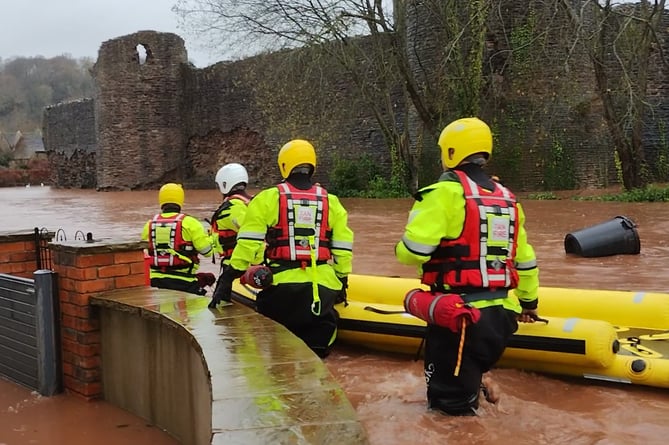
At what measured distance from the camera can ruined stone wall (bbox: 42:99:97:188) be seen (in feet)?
137

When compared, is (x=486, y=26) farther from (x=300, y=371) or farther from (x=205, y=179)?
(x=300, y=371)

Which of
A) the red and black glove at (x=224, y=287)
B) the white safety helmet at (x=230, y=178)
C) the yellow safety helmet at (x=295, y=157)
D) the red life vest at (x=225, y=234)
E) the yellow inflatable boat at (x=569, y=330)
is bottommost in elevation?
the yellow inflatable boat at (x=569, y=330)

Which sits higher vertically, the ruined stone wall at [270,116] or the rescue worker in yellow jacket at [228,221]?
the ruined stone wall at [270,116]

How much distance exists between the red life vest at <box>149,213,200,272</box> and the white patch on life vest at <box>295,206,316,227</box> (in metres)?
1.74

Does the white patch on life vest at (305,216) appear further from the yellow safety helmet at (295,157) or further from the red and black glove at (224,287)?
the red and black glove at (224,287)

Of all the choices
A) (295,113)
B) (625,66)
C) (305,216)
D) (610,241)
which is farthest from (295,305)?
(295,113)

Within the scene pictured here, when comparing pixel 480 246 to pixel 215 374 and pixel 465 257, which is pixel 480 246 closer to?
pixel 465 257

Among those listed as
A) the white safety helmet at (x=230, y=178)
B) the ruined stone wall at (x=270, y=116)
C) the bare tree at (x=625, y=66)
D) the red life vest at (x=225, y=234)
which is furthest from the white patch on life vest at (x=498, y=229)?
the ruined stone wall at (x=270, y=116)

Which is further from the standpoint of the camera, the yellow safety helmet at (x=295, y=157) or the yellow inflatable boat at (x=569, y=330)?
the yellow safety helmet at (x=295, y=157)

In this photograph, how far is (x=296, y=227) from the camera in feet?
16.6

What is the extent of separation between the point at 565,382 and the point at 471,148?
188cm

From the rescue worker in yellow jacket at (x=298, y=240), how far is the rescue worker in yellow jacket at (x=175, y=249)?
1.44m

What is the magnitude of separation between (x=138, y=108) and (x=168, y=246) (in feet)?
93.7

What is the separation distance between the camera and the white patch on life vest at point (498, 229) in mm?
3885
